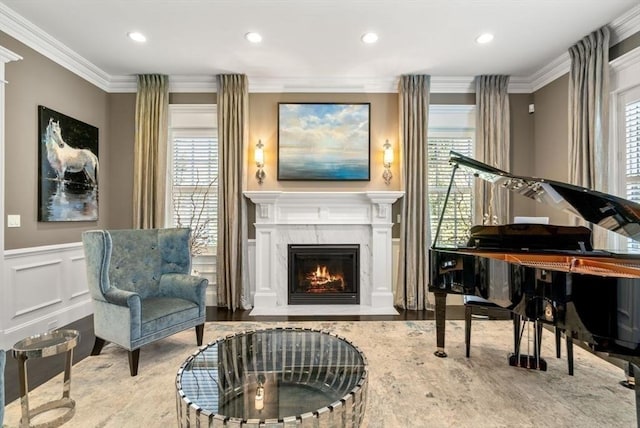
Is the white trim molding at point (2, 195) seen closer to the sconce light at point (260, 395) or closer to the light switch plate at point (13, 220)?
the light switch plate at point (13, 220)

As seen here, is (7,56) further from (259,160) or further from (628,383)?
(628,383)

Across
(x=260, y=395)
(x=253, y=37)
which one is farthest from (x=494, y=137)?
(x=260, y=395)

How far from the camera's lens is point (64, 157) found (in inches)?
141

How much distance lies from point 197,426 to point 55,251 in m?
3.26

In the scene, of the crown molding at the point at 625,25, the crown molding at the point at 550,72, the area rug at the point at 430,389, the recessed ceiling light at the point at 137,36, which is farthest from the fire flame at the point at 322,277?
the crown molding at the point at 625,25

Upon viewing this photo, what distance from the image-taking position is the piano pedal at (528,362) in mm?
2537

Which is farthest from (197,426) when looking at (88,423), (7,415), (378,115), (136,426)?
(378,115)

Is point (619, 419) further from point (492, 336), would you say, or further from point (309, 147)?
point (309, 147)

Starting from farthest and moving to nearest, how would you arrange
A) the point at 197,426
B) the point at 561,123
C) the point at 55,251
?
the point at 561,123, the point at 55,251, the point at 197,426

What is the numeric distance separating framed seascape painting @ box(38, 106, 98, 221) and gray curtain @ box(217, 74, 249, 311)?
1.60 metres

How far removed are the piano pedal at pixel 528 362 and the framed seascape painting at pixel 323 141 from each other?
2664mm

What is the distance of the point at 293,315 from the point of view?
155 inches

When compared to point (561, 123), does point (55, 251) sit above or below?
below

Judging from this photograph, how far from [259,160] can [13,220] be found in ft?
8.66
